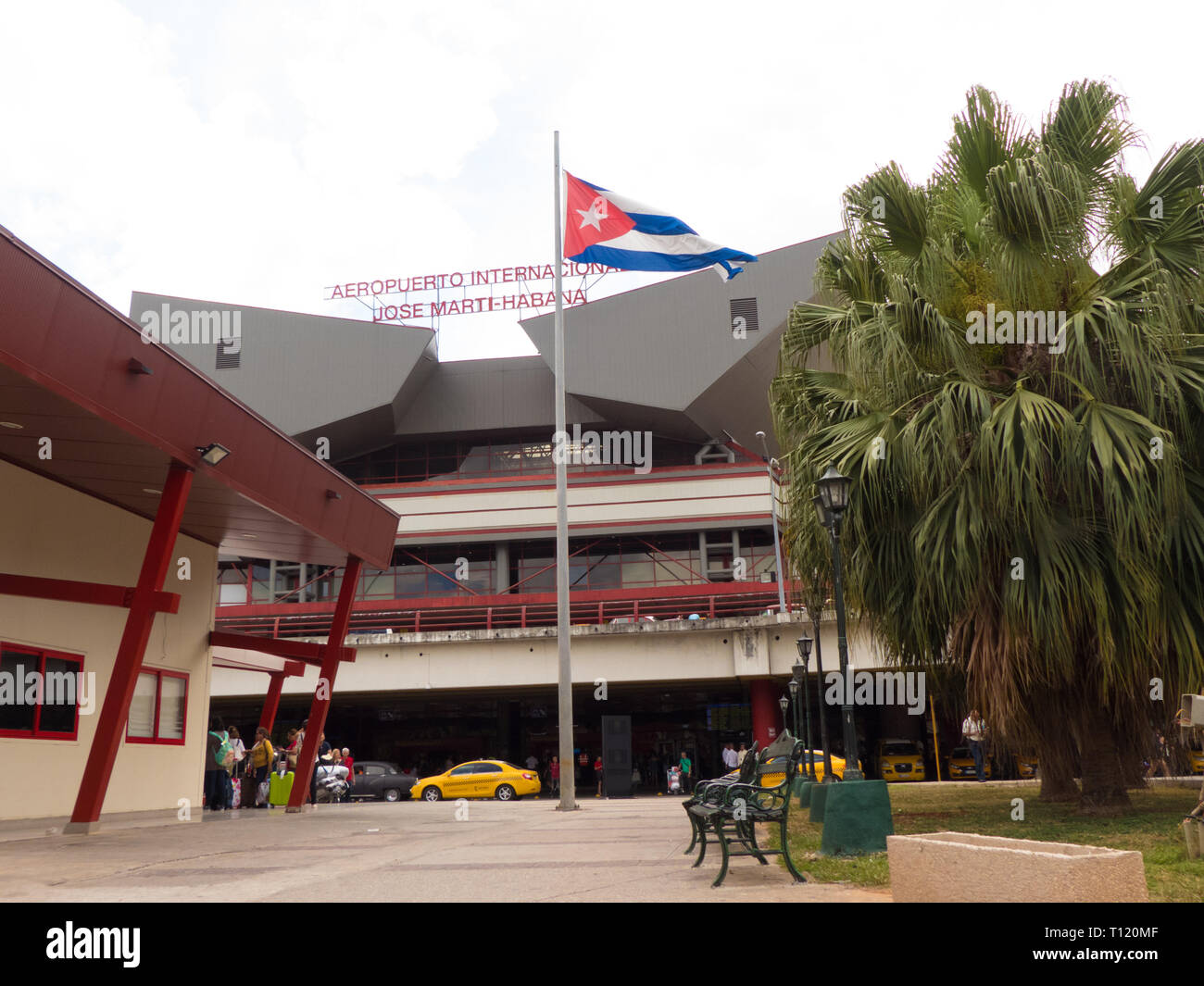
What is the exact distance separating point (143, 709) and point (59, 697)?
2521 millimetres

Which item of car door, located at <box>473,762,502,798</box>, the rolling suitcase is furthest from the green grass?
car door, located at <box>473,762,502,798</box>

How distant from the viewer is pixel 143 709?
17922mm

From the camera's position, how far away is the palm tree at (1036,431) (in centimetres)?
1155

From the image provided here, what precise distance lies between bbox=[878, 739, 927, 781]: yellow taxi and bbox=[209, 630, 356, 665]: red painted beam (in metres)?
23.8

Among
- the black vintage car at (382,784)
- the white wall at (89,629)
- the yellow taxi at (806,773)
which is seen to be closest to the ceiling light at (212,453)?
the white wall at (89,629)

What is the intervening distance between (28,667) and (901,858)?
13.1 m

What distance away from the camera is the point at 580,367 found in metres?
45.3

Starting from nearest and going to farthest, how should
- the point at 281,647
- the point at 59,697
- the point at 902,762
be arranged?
the point at 59,697, the point at 281,647, the point at 902,762

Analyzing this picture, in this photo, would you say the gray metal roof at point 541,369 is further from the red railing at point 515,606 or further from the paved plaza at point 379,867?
the paved plaza at point 379,867

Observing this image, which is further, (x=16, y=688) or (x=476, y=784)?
(x=476, y=784)

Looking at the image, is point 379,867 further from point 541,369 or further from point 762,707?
point 541,369

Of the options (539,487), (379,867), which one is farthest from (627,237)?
(539,487)

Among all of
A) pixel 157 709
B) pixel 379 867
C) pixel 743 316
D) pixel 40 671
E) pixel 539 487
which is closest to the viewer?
pixel 379 867

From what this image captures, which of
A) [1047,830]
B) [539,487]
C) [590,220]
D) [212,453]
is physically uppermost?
[590,220]
